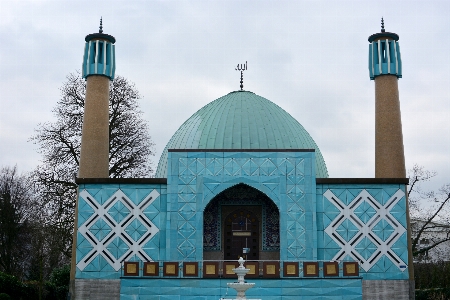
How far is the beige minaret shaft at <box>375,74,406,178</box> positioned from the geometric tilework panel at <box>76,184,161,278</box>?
29.4 ft

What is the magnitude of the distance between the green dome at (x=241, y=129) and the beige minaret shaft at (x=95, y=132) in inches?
107

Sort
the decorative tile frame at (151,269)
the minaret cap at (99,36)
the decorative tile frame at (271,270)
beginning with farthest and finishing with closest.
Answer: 1. the minaret cap at (99,36)
2. the decorative tile frame at (151,269)
3. the decorative tile frame at (271,270)

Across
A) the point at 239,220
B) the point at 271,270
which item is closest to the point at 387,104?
the point at 239,220

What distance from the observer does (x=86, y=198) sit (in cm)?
1988

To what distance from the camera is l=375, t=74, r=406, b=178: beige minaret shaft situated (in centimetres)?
2244

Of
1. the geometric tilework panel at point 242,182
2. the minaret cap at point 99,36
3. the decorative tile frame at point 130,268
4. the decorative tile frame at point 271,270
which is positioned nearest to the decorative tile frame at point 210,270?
the geometric tilework panel at point 242,182

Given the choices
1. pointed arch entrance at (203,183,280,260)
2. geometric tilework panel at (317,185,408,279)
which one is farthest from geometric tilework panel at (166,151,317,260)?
pointed arch entrance at (203,183,280,260)

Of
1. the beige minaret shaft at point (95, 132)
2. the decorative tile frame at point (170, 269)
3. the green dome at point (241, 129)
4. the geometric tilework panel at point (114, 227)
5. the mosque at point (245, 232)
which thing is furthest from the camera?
the green dome at point (241, 129)

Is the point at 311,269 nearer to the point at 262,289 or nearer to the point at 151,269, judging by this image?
the point at 262,289

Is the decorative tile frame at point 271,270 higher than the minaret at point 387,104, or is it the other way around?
the minaret at point 387,104

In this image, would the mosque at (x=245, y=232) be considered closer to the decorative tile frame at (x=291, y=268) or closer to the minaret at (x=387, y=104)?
the decorative tile frame at (x=291, y=268)

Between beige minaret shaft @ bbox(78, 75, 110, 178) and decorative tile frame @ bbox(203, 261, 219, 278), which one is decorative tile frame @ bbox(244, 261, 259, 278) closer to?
decorative tile frame @ bbox(203, 261, 219, 278)

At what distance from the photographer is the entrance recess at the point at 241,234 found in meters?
21.1

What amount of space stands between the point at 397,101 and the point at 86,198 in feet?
41.8
